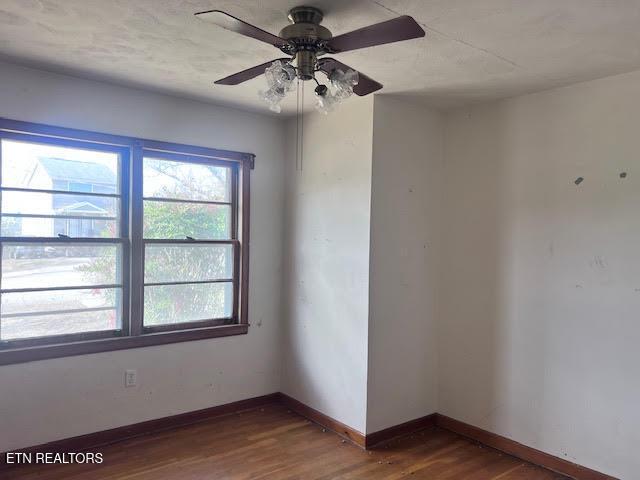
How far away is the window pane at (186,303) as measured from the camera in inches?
132

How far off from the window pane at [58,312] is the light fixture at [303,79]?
200cm

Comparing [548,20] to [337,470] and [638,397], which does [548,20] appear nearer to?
[638,397]

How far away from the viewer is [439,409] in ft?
11.6

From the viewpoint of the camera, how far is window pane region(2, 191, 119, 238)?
2830 millimetres

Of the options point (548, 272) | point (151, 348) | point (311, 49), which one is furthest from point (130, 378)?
point (548, 272)

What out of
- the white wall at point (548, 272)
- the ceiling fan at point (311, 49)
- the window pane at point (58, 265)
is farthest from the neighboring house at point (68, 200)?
the white wall at point (548, 272)

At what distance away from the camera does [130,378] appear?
3203mm

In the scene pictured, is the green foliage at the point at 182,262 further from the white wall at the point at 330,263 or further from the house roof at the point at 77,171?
the white wall at the point at 330,263

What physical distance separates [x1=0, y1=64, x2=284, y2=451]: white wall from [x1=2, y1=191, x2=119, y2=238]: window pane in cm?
48

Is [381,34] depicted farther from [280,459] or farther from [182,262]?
[280,459]

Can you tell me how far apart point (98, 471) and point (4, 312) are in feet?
3.69

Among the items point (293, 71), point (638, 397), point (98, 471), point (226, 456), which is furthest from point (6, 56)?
point (638, 397)

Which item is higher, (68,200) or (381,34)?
(381,34)

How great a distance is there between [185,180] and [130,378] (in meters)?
1.48
